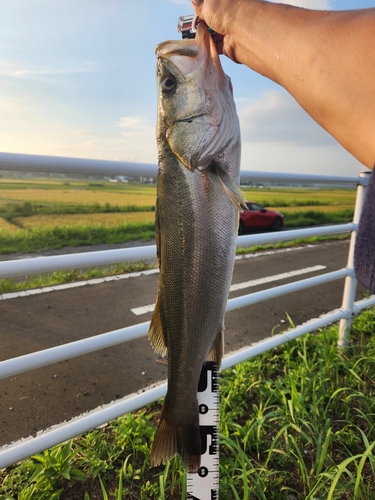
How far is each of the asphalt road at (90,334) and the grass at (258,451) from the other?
0.56 meters

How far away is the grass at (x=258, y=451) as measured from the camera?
5.82 feet

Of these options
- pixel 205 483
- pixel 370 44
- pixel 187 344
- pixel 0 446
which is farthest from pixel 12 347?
pixel 370 44

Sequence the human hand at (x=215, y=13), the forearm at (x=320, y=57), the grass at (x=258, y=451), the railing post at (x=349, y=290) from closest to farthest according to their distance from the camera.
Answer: the forearm at (x=320, y=57) < the human hand at (x=215, y=13) < the grass at (x=258, y=451) < the railing post at (x=349, y=290)

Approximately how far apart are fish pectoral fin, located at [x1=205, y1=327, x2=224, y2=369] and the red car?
11.9 meters

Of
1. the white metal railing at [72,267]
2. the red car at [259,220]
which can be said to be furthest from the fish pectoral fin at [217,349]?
the red car at [259,220]

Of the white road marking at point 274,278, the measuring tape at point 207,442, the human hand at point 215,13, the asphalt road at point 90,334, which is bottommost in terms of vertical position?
the white road marking at point 274,278

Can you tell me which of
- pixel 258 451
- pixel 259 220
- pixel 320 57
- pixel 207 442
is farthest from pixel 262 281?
pixel 259 220

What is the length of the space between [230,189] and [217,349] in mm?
567

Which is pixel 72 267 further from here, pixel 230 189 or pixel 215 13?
pixel 215 13

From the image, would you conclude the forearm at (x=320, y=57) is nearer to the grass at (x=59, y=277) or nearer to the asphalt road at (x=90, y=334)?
the asphalt road at (x=90, y=334)

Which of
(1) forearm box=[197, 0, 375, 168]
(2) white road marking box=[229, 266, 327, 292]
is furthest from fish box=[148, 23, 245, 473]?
(2) white road marking box=[229, 266, 327, 292]

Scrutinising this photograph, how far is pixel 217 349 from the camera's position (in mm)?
1262

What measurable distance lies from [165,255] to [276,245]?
9368mm

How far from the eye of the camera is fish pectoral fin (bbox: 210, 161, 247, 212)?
106cm
